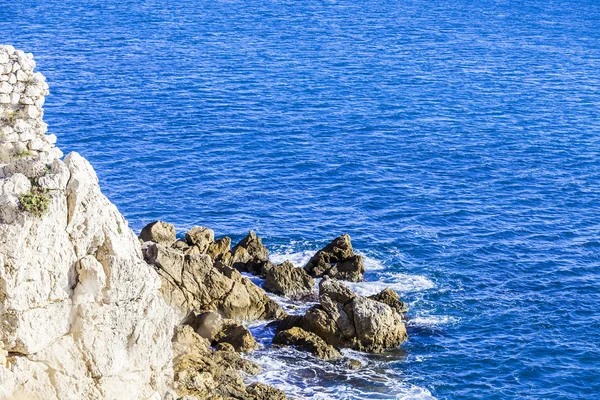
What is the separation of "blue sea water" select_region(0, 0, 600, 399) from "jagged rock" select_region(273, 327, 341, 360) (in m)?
0.79

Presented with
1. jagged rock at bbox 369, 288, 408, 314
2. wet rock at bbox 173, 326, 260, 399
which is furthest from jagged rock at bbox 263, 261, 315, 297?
wet rock at bbox 173, 326, 260, 399

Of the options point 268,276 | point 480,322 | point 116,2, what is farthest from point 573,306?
point 116,2

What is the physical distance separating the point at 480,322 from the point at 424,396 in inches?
434

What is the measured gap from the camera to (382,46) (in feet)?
469

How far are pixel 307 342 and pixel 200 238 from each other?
13995mm

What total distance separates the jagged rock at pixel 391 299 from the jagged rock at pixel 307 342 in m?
6.95

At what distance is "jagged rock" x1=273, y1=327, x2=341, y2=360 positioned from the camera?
5934cm

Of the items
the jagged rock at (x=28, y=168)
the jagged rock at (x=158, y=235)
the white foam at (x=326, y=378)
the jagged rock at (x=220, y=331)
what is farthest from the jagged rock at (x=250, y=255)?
the jagged rock at (x=28, y=168)

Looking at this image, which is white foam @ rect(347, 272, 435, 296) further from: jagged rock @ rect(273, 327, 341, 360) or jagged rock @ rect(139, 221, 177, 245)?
jagged rock @ rect(139, 221, 177, 245)

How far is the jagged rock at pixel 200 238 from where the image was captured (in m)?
69.9

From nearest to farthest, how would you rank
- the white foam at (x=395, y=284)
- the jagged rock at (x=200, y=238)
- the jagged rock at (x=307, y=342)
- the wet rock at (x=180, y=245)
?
the jagged rock at (x=307, y=342) < the wet rock at (x=180, y=245) < the white foam at (x=395, y=284) < the jagged rock at (x=200, y=238)

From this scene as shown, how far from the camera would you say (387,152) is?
98.7 m

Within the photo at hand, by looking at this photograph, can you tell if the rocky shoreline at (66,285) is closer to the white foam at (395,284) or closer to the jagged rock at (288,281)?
the jagged rock at (288,281)

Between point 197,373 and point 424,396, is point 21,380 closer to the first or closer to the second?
point 197,373
